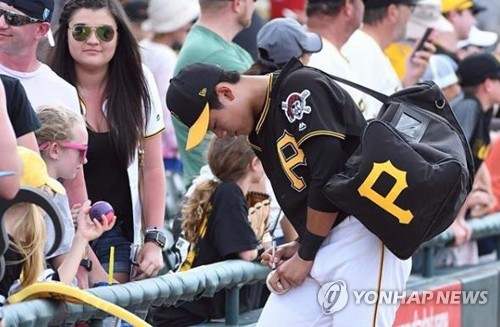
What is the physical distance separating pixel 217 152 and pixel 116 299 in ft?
4.49

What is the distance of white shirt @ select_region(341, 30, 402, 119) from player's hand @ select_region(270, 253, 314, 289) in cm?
→ 268

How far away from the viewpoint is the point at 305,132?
4.59 m

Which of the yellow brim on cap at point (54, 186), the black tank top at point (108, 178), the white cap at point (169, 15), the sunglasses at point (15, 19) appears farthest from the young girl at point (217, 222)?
the white cap at point (169, 15)

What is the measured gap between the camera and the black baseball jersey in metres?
4.60

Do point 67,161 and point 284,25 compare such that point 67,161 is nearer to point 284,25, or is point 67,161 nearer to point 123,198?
point 123,198

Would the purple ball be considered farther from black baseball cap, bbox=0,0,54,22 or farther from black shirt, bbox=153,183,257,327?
black shirt, bbox=153,183,257,327

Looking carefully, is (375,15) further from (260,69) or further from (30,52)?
(30,52)

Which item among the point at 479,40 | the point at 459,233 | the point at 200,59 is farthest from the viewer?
the point at 479,40

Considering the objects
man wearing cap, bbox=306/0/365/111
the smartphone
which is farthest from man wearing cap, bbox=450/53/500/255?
man wearing cap, bbox=306/0/365/111

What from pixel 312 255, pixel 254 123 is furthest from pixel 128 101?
pixel 312 255

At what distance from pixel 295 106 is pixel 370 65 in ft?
9.58

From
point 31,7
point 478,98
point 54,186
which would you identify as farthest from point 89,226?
point 478,98

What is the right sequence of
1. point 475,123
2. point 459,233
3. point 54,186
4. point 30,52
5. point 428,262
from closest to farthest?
point 54,186 → point 30,52 → point 428,262 → point 459,233 → point 475,123

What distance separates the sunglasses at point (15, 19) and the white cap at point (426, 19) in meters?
4.19
